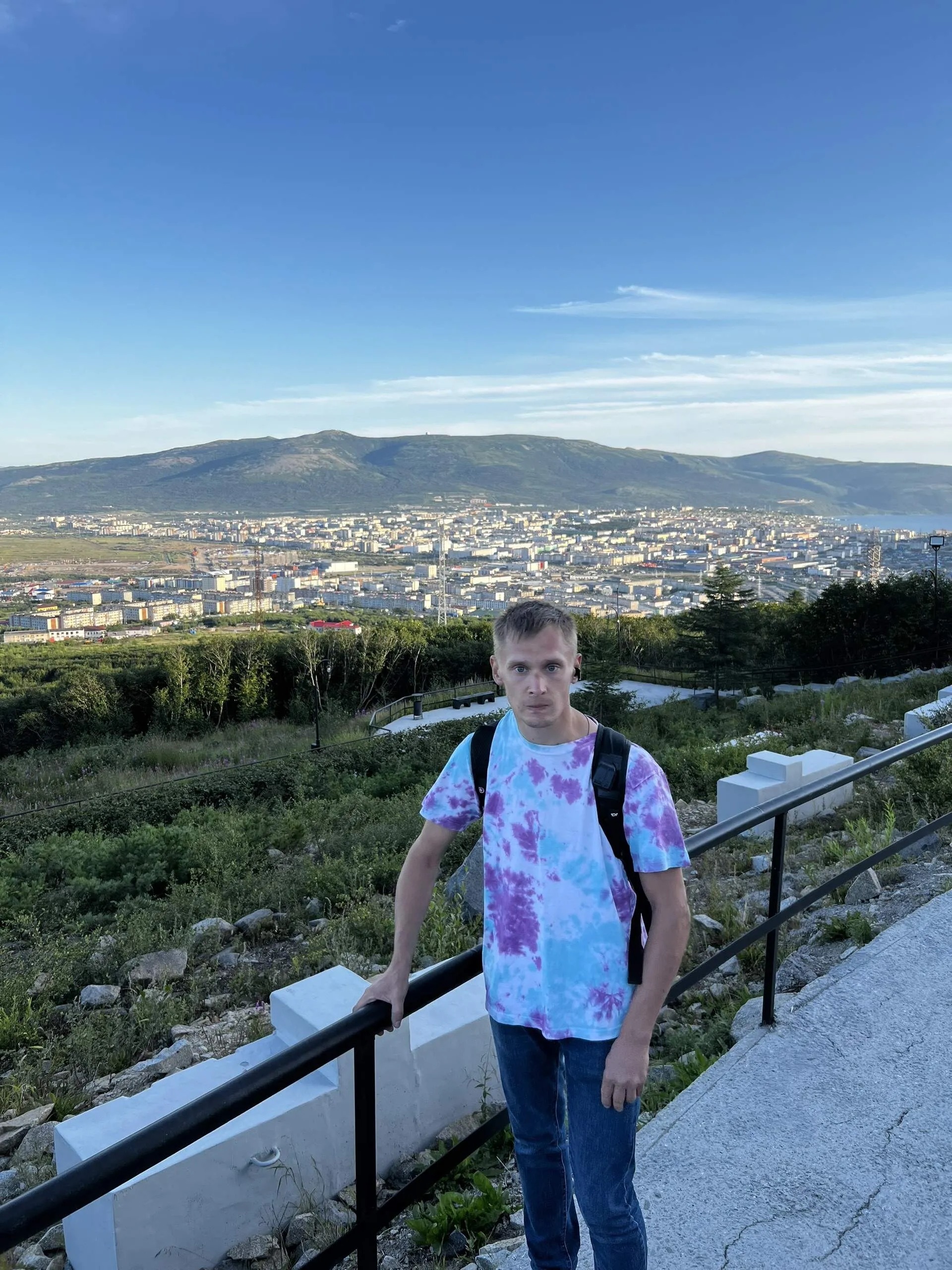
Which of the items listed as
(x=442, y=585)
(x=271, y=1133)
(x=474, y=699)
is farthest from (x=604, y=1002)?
(x=442, y=585)

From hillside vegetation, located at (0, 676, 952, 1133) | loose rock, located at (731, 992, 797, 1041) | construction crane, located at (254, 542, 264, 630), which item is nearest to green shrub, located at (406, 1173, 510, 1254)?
hillside vegetation, located at (0, 676, 952, 1133)

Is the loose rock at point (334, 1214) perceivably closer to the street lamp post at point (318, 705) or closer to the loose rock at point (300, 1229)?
the loose rock at point (300, 1229)

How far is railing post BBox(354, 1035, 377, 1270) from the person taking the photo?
1.53 meters

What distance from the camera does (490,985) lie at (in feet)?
5.38

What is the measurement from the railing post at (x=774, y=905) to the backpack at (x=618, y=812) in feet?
3.35

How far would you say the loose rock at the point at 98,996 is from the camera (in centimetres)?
489

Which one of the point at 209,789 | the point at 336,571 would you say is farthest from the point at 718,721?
the point at 336,571

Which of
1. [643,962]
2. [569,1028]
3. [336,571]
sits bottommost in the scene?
[336,571]

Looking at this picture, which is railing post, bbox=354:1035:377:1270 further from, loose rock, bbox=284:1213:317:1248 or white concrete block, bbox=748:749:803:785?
white concrete block, bbox=748:749:803:785

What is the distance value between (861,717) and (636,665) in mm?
17838

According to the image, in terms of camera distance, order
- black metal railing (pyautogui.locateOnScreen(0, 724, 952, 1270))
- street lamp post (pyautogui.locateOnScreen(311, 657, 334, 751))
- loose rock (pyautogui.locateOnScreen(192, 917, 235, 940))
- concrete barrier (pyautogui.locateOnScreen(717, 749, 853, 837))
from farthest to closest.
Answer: street lamp post (pyautogui.locateOnScreen(311, 657, 334, 751))
concrete barrier (pyautogui.locateOnScreen(717, 749, 853, 837))
loose rock (pyautogui.locateOnScreen(192, 917, 235, 940))
black metal railing (pyautogui.locateOnScreen(0, 724, 952, 1270))

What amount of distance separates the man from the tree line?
61.3ft

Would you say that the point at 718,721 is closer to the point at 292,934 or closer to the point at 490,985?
the point at 292,934

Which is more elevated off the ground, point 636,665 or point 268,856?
point 268,856
